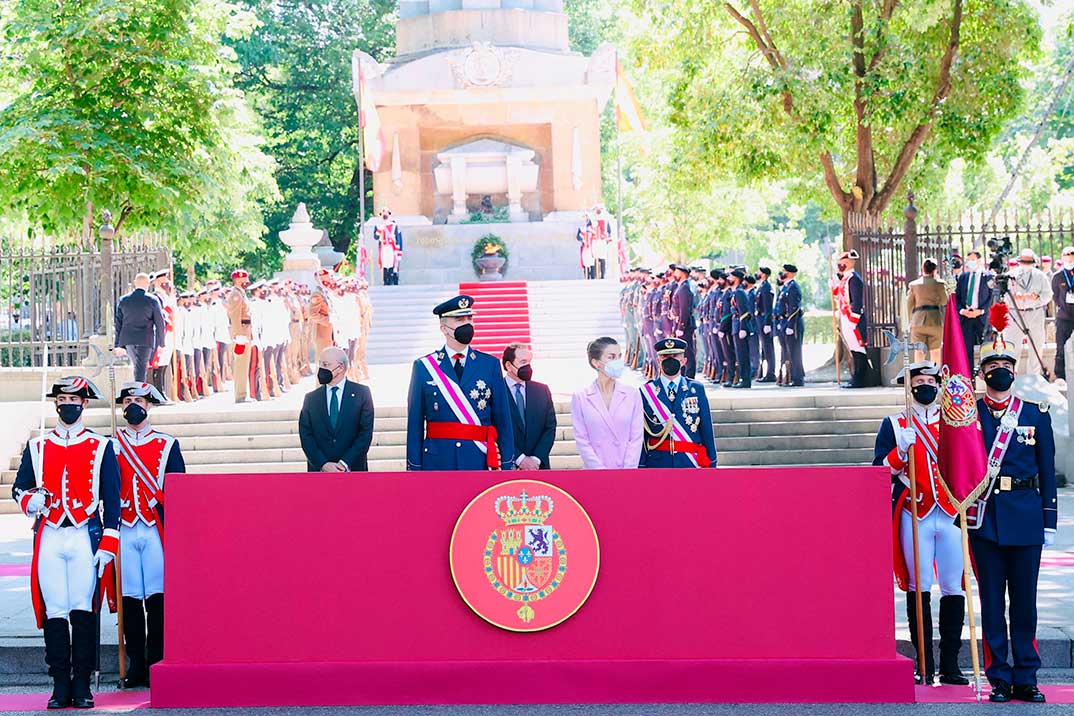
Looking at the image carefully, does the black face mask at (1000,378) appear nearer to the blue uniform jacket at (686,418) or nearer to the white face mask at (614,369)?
the blue uniform jacket at (686,418)

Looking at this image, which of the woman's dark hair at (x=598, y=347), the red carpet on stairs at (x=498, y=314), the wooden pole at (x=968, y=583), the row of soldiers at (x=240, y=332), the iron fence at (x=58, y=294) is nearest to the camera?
the wooden pole at (x=968, y=583)

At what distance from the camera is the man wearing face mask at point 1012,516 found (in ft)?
27.3

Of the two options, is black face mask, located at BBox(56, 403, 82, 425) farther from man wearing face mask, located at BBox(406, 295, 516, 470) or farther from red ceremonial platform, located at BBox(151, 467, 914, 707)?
man wearing face mask, located at BBox(406, 295, 516, 470)

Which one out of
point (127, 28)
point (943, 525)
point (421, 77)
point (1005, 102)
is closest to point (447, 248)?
point (421, 77)

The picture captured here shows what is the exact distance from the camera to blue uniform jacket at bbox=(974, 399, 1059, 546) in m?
8.36

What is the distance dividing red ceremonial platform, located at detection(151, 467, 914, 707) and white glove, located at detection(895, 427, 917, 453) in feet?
2.23

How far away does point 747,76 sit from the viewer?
1011 inches

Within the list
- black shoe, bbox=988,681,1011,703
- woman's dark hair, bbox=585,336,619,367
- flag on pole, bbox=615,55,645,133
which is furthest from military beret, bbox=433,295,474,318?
flag on pole, bbox=615,55,645,133

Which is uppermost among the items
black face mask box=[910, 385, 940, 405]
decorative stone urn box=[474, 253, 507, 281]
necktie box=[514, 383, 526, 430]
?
decorative stone urn box=[474, 253, 507, 281]

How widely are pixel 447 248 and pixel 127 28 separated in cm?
1694

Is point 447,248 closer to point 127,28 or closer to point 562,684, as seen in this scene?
point 127,28

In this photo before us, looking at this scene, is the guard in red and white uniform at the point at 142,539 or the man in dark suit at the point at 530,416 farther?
the man in dark suit at the point at 530,416

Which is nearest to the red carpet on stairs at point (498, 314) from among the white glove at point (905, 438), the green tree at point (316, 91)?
the green tree at point (316, 91)

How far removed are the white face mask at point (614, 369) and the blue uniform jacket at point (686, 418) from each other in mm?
346
